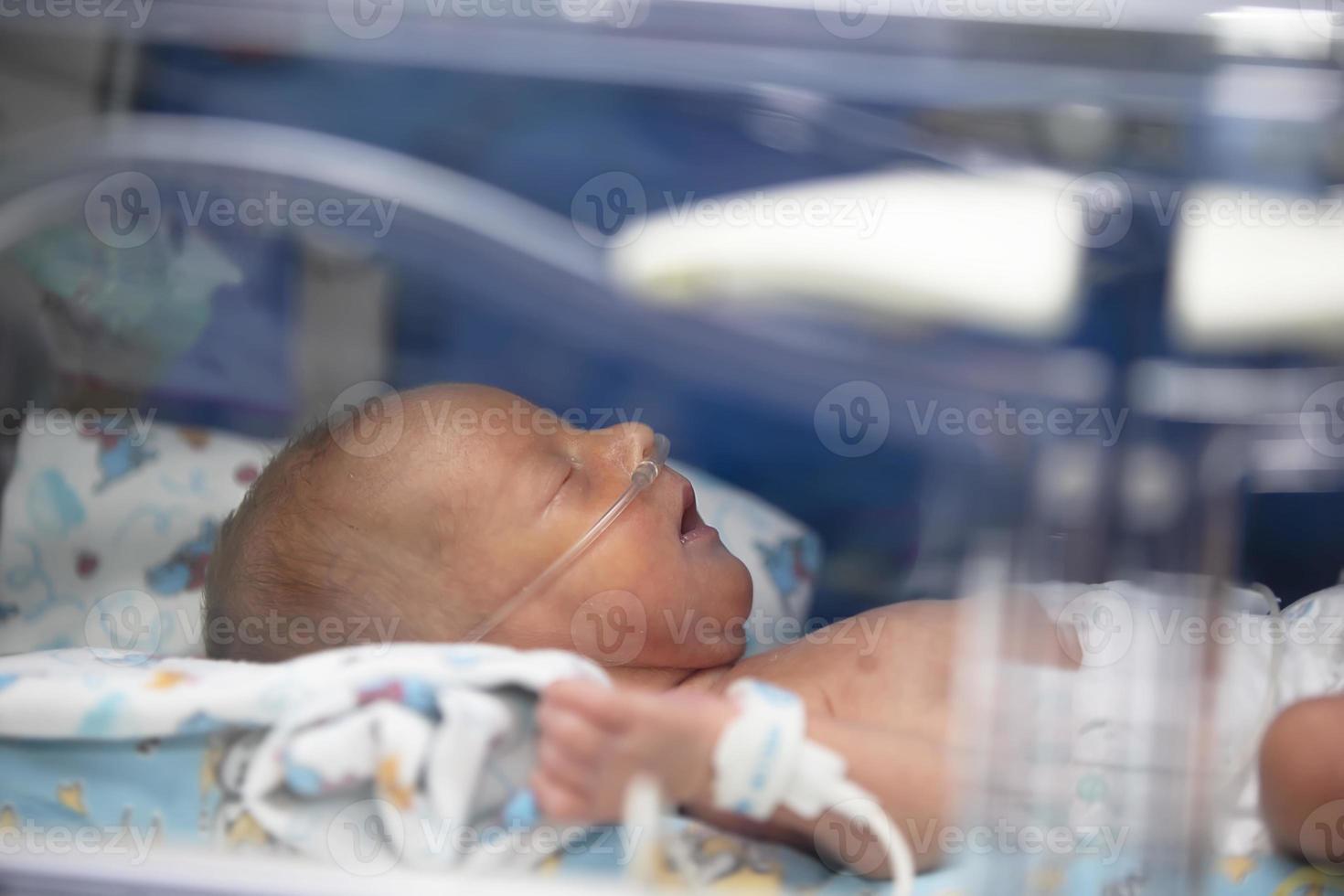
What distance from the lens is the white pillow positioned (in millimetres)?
1290

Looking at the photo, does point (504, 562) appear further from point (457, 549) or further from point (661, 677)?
point (661, 677)

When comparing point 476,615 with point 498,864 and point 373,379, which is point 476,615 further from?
point 373,379

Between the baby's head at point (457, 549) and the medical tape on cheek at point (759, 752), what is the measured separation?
0.90ft

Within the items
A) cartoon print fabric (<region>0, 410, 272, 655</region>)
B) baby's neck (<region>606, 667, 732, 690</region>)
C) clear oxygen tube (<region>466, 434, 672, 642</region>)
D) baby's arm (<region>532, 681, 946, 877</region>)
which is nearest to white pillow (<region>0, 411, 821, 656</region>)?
cartoon print fabric (<region>0, 410, 272, 655</region>)

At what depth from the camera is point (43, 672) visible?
0.90m

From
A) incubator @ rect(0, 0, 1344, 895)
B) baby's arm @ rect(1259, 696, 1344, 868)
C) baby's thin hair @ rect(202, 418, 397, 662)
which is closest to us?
baby's arm @ rect(1259, 696, 1344, 868)

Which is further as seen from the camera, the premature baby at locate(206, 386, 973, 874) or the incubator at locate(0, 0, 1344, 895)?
the incubator at locate(0, 0, 1344, 895)

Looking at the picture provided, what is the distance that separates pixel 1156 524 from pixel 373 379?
954 mm

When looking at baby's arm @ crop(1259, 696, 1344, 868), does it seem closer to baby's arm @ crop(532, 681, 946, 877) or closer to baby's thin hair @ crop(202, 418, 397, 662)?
baby's arm @ crop(532, 681, 946, 877)

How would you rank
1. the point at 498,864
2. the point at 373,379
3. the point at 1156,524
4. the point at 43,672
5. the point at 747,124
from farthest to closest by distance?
the point at 747,124 < the point at 373,379 < the point at 1156,524 < the point at 43,672 < the point at 498,864

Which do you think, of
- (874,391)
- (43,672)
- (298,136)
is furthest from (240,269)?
(874,391)

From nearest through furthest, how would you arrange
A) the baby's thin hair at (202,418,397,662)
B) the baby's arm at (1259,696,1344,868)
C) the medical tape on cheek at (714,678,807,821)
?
the medical tape on cheek at (714,678,807,821) < the baby's arm at (1259,696,1344,868) < the baby's thin hair at (202,418,397,662)

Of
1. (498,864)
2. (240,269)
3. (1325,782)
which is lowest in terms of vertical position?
(498,864)

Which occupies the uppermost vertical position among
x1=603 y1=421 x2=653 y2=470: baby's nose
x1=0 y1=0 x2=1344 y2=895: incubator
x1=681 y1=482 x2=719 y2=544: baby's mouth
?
x1=0 y1=0 x2=1344 y2=895: incubator
